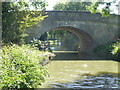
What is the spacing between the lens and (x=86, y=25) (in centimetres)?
2441

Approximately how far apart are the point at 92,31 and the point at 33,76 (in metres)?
19.1

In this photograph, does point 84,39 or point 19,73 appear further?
point 84,39

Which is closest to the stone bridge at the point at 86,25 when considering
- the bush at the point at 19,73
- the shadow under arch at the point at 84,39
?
the shadow under arch at the point at 84,39

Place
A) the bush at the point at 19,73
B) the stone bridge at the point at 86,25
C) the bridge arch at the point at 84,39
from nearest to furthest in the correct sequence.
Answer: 1. the bush at the point at 19,73
2. the stone bridge at the point at 86,25
3. the bridge arch at the point at 84,39

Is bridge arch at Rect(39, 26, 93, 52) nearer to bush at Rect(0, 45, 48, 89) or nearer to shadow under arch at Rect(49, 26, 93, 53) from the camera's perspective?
shadow under arch at Rect(49, 26, 93, 53)

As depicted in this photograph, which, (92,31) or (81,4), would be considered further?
(81,4)

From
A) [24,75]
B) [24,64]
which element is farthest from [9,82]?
[24,64]

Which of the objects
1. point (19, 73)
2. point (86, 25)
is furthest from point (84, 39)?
point (19, 73)

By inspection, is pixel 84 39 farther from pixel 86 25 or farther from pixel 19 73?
pixel 19 73

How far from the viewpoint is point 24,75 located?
19.2ft

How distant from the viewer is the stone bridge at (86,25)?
23.7 metres

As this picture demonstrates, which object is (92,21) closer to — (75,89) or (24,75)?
(75,89)

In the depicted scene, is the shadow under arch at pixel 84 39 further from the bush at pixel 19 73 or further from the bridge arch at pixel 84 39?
the bush at pixel 19 73

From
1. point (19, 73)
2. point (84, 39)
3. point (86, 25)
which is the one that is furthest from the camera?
point (84, 39)
